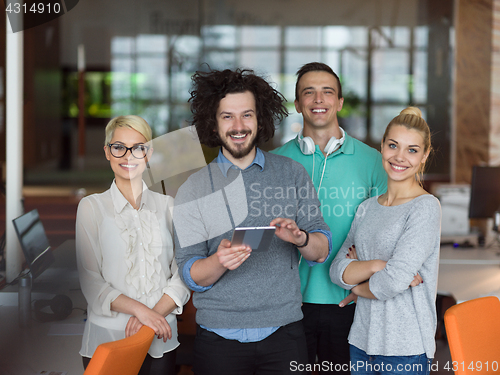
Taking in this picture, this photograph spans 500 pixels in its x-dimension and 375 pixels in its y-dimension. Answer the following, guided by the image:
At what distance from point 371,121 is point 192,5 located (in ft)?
12.5

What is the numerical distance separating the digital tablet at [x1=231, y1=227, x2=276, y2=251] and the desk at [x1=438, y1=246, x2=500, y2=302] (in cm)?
166

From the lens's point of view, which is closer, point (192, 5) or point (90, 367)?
point (90, 367)

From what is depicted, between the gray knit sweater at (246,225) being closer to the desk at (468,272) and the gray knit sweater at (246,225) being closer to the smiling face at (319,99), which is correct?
the smiling face at (319,99)

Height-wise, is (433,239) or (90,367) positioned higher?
(433,239)

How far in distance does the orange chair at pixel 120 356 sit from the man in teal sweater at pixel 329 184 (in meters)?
0.84

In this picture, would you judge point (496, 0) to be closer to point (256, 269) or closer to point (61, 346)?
point (256, 269)

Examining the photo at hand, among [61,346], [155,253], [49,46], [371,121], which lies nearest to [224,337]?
[155,253]

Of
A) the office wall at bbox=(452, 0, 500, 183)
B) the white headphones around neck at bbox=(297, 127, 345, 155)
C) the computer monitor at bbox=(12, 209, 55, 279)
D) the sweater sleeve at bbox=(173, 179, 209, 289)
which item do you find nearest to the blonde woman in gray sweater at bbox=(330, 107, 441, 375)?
the white headphones around neck at bbox=(297, 127, 345, 155)

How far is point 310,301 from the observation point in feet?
6.81

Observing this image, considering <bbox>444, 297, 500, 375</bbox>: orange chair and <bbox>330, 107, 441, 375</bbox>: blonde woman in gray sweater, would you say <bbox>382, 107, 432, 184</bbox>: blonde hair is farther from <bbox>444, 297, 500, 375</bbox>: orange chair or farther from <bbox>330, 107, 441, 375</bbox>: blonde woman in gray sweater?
<bbox>444, 297, 500, 375</bbox>: orange chair

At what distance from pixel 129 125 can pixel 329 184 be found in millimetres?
918

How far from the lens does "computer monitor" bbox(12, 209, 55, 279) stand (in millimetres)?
2305

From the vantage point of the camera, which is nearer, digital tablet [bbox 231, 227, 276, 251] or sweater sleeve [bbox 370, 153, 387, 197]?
digital tablet [bbox 231, 227, 276, 251]

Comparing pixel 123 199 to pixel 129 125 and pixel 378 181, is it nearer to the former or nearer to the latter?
pixel 129 125
